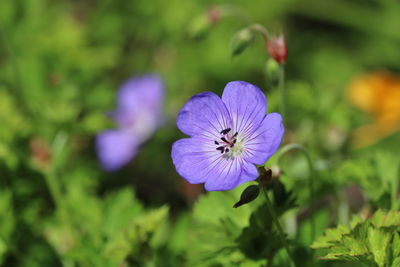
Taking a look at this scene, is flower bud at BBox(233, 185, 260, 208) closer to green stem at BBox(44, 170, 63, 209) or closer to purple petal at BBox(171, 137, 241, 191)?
purple petal at BBox(171, 137, 241, 191)

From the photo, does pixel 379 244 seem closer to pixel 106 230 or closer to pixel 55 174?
pixel 106 230

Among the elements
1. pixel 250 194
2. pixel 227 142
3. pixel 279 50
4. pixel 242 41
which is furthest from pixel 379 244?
pixel 242 41

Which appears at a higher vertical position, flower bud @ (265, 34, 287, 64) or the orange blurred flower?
flower bud @ (265, 34, 287, 64)

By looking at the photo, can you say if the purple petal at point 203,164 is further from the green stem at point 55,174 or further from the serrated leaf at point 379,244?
the green stem at point 55,174

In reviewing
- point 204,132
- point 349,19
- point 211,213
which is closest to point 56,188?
point 211,213

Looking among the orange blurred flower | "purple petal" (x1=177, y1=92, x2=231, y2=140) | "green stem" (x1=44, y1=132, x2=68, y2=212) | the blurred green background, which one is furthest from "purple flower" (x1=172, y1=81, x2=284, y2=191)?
the orange blurred flower

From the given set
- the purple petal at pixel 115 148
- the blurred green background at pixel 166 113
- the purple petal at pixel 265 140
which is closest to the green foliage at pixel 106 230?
the blurred green background at pixel 166 113
